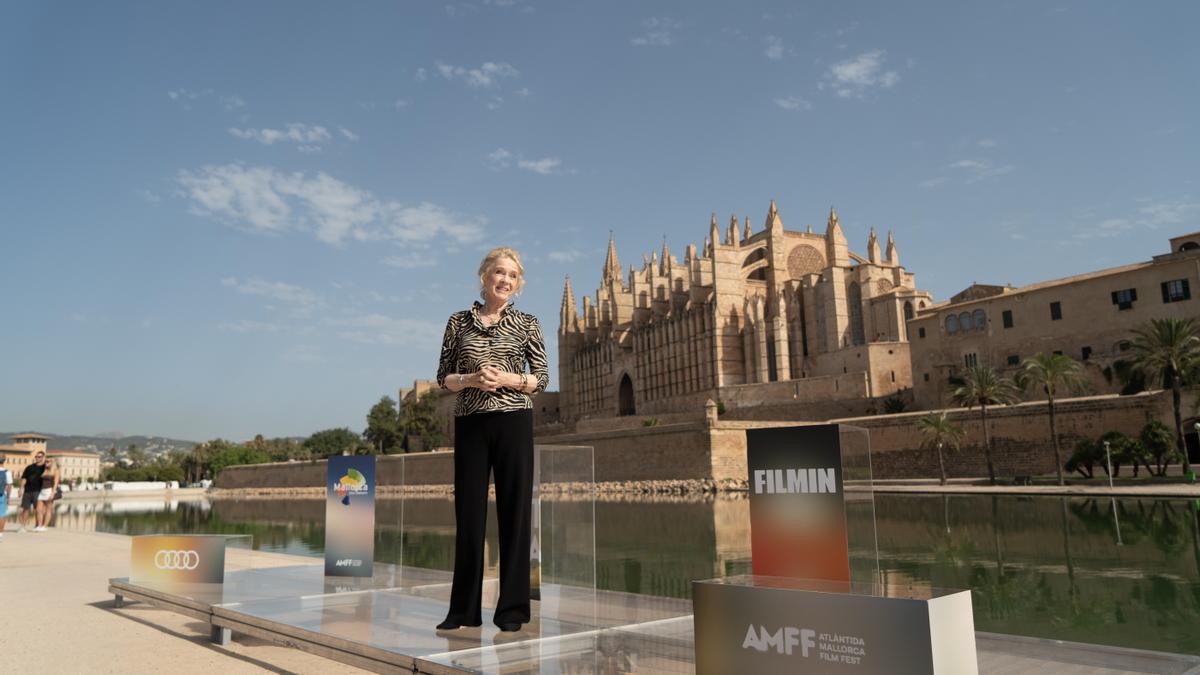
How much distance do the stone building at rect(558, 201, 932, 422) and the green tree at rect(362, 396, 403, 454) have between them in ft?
50.9

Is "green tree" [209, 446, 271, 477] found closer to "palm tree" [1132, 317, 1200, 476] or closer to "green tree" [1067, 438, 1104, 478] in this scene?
"green tree" [1067, 438, 1104, 478]

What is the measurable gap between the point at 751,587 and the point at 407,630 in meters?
2.12

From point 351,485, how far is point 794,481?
4.41 metres

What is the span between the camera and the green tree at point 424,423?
64.8 metres

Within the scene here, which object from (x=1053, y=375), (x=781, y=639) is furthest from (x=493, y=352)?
(x=1053, y=375)

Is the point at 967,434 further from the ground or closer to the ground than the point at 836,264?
closer to the ground

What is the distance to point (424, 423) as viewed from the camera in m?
65.1

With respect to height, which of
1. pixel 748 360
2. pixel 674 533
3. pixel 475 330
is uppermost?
pixel 748 360

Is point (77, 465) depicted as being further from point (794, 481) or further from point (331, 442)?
point (794, 481)

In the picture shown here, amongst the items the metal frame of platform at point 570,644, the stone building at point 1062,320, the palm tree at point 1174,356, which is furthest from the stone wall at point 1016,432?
the metal frame of platform at point 570,644

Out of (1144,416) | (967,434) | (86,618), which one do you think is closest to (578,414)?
(967,434)

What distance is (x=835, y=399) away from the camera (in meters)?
39.4

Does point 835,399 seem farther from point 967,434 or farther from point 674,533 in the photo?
point 674,533

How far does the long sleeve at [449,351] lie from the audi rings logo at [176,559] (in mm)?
3195
